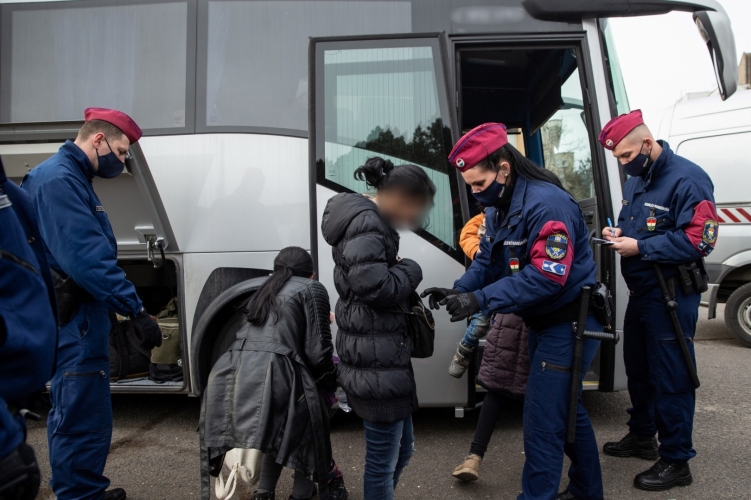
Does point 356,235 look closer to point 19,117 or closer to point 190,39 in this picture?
point 190,39

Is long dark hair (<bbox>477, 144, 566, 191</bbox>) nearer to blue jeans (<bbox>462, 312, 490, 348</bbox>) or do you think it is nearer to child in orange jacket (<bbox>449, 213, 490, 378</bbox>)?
child in orange jacket (<bbox>449, 213, 490, 378</bbox>)

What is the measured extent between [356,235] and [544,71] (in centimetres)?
319

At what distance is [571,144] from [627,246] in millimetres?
1773

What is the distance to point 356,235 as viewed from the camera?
2197 mm

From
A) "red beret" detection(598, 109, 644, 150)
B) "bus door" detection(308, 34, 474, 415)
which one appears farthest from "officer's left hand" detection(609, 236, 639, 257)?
"bus door" detection(308, 34, 474, 415)

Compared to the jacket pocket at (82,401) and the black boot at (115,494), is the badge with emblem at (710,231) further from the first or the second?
the black boot at (115,494)

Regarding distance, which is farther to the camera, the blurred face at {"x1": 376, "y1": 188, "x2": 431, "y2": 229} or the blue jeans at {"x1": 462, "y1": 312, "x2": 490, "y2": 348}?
the blue jeans at {"x1": 462, "y1": 312, "x2": 490, "y2": 348}

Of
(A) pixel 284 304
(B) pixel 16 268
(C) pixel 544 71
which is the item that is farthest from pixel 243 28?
(B) pixel 16 268

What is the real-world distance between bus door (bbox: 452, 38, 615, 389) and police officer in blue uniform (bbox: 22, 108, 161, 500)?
2.16 metres

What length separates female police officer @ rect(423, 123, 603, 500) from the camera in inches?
90.5

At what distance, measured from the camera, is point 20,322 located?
1.19 meters

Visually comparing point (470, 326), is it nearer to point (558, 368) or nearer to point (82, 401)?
point (558, 368)

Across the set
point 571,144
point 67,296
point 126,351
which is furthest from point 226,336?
point 571,144

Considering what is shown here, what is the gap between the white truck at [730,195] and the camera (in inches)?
238
